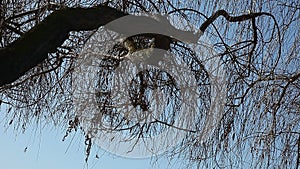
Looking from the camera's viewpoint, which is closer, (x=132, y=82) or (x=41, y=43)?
(x=41, y=43)

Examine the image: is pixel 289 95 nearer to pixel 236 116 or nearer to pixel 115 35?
pixel 236 116

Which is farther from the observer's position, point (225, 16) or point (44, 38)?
point (225, 16)

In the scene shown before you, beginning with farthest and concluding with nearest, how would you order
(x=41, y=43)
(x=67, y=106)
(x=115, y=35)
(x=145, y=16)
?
(x=67, y=106), (x=115, y=35), (x=145, y=16), (x=41, y=43)

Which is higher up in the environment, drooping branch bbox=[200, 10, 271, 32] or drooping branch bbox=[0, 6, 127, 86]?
drooping branch bbox=[200, 10, 271, 32]

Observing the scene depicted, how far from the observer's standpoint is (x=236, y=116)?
72.4 inches

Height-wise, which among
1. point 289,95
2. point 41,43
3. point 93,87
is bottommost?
point 41,43

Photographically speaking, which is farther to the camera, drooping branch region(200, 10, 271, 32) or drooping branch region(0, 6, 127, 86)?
drooping branch region(200, 10, 271, 32)

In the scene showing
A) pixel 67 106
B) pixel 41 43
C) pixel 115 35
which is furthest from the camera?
pixel 67 106

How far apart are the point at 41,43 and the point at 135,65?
17.7 inches

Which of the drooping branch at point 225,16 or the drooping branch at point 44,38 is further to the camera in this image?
the drooping branch at point 225,16

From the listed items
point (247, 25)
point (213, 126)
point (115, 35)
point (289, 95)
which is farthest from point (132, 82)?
point (289, 95)

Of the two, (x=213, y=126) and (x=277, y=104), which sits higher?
(x=277, y=104)

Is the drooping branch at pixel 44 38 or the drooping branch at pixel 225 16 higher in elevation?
the drooping branch at pixel 225 16

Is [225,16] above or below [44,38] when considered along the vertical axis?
above
